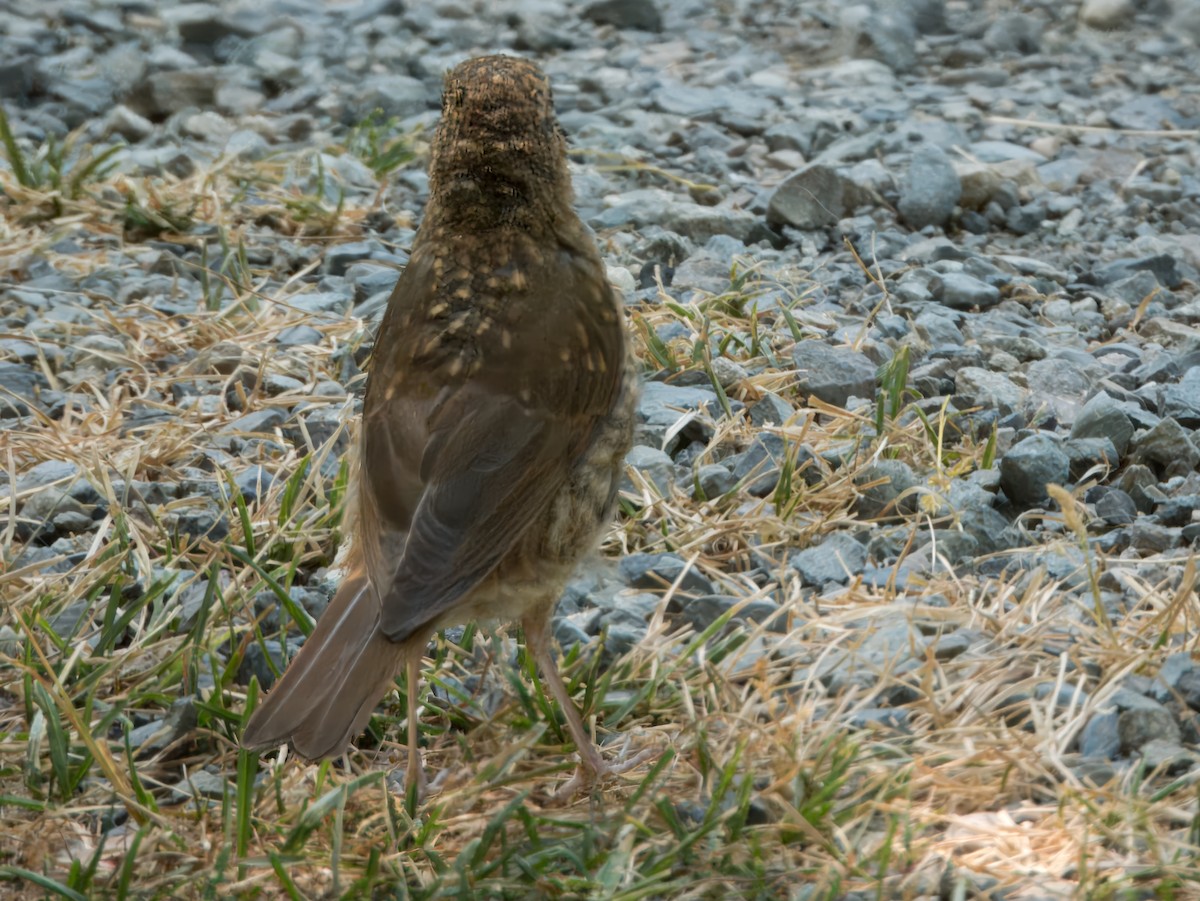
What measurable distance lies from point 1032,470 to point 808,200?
7.18ft

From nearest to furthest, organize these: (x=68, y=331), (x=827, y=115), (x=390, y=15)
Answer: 1. (x=68, y=331)
2. (x=827, y=115)
3. (x=390, y=15)

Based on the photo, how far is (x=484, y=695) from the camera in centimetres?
366

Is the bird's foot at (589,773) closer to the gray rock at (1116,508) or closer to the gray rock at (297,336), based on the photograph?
the gray rock at (1116,508)

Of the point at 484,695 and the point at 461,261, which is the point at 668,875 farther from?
the point at 461,261

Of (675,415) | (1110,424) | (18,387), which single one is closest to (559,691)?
(675,415)

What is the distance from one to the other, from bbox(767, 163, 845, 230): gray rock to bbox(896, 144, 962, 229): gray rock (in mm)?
277

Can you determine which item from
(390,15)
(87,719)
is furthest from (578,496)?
(390,15)

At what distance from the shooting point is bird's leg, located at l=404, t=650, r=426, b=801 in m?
→ 3.24

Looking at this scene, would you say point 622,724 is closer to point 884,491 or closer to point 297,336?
point 884,491

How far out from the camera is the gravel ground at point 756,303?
3811 millimetres

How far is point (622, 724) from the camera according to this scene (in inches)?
141

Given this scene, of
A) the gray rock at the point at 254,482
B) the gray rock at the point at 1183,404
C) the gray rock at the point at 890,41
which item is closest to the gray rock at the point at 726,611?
the gray rock at the point at 254,482

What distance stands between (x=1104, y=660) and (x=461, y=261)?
1663 millimetres

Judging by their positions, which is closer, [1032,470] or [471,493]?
[471,493]
